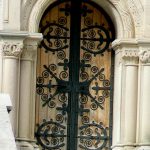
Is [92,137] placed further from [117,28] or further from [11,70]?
[11,70]

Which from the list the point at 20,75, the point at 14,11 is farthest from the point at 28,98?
the point at 14,11

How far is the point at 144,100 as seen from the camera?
14805 mm

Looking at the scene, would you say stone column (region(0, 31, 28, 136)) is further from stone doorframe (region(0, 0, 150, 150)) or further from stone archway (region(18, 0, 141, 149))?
stone archway (region(18, 0, 141, 149))

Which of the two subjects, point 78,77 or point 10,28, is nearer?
point 10,28

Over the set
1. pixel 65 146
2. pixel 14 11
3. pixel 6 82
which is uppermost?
pixel 14 11

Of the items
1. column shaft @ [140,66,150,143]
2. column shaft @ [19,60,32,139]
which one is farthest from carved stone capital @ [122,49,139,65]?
column shaft @ [19,60,32,139]

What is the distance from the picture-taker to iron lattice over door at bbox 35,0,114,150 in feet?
50.6

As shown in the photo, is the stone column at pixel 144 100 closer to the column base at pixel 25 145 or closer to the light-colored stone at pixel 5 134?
the column base at pixel 25 145

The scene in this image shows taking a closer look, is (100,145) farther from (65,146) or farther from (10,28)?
(10,28)

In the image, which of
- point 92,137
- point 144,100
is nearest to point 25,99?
point 92,137

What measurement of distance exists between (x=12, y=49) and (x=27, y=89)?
2.47 ft

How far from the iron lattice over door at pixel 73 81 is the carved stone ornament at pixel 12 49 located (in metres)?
0.96

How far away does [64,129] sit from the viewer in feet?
50.8

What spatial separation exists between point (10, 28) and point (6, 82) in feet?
2.78
